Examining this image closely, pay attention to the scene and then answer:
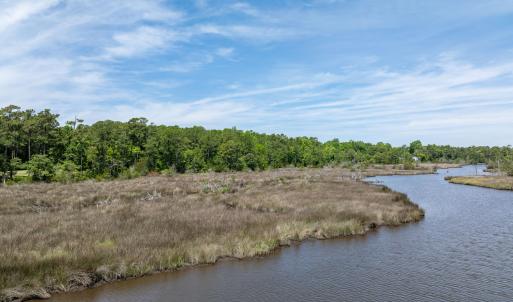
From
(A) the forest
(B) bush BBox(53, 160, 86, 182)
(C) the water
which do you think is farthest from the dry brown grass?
(A) the forest

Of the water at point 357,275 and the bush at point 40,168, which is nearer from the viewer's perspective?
the water at point 357,275

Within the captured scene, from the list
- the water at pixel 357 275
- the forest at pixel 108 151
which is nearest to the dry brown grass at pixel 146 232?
the water at pixel 357 275

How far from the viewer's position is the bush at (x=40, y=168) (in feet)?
202

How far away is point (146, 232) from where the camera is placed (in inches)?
840

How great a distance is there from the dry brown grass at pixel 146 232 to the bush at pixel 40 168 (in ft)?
88.7

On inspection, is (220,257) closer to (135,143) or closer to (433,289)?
(433,289)

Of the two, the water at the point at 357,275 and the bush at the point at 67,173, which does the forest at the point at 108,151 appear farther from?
the water at the point at 357,275

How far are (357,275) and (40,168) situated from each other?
58822 millimetres

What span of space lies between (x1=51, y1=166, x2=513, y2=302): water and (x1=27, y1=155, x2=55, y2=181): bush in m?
52.7

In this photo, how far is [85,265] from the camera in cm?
1590

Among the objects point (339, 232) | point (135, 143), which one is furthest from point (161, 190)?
point (135, 143)

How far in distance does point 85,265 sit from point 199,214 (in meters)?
11.5

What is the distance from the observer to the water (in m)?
14.6

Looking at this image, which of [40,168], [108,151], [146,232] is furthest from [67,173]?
[146,232]
